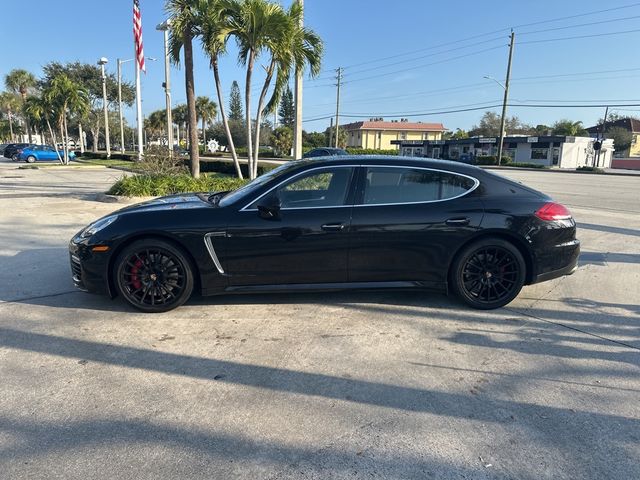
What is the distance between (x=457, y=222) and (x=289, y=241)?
5.45ft

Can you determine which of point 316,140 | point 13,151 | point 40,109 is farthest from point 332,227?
point 316,140

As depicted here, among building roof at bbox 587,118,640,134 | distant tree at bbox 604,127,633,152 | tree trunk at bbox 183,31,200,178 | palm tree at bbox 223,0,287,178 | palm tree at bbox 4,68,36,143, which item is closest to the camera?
palm tree at bbox 223,0,287,178

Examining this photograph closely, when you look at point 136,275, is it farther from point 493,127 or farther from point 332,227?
point 493,127

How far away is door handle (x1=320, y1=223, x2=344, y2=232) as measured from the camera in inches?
170

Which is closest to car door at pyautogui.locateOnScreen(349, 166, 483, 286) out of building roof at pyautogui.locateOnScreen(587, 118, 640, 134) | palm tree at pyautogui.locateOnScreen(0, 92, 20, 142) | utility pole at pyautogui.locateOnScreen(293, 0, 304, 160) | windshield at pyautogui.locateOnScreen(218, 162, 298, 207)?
windshield at pyautogui.locateOnScreen(218, 162, 298, 207)

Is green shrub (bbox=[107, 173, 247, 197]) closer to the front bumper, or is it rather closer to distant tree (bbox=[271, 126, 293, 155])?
the front bumper

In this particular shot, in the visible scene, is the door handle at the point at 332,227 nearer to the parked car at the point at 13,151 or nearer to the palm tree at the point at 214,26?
the palm tree at the point at 214,26

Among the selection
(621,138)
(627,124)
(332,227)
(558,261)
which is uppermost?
(627,124)

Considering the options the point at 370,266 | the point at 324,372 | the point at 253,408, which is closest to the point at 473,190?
the point at 370,266

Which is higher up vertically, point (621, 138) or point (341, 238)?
point (621, 138)

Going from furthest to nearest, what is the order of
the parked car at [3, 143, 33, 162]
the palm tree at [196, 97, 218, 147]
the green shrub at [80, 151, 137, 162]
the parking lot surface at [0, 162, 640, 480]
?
the palm tree at [196, 97, 218, 147] → the parked car at [3, 143, 33, 162] → the green shrub at [80, 151, 137, 162] → the parking lot surface at [0, 162, 640, 480]

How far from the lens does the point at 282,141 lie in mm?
68250

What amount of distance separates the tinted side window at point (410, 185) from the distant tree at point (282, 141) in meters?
64.2

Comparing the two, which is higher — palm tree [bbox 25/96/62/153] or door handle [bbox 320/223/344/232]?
palm tree [bbox 25/96/62/153]
